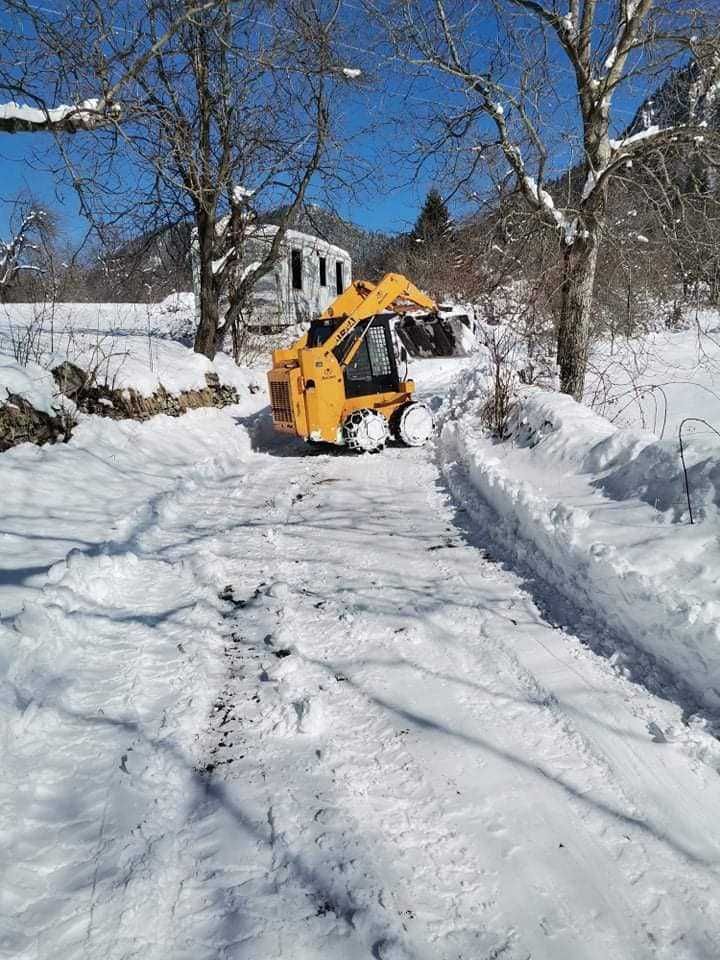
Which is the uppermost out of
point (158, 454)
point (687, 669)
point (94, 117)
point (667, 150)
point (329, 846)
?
point (667, 150)

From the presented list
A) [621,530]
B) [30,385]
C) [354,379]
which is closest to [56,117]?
[30,385]

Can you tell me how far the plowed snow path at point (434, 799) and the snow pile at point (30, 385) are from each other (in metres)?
4.02

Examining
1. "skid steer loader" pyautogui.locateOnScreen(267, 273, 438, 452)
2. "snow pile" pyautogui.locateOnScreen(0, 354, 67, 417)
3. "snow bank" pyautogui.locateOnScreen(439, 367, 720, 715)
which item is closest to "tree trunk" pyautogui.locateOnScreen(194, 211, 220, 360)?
"skid steer loader" pyautogui.locateOnScreen(267, 273, 438, 452)

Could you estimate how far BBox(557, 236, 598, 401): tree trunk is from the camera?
870 centimetres

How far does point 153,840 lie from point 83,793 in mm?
409

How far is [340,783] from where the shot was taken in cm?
235

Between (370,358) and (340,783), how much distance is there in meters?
7.84

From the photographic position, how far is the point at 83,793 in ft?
7.52

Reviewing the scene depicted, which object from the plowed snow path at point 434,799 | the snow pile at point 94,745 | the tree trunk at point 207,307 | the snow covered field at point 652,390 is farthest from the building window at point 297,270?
the plowed snow path at point 434,799

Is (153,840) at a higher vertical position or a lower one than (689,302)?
lower

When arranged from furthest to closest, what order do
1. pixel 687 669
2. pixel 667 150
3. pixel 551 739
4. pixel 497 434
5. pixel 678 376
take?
pixel 678 376, pixel 667 150, pixel 497 434, pixel 687 669, pixel 551 739

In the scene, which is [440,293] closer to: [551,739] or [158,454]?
[158,454]

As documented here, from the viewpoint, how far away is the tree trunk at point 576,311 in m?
8.70

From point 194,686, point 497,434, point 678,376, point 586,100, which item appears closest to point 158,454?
point 497,434
